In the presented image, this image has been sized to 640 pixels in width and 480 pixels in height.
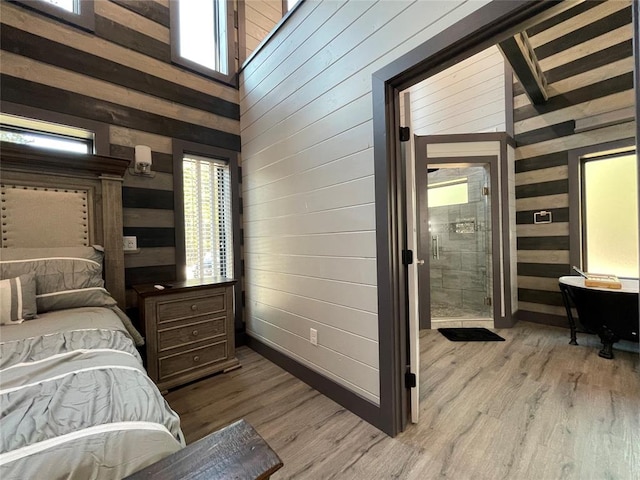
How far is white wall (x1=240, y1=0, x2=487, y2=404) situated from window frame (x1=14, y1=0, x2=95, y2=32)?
4.42ft

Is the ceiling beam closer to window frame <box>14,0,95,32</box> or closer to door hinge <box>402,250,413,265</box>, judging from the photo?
door hinge <box>402,250,413,265</box>

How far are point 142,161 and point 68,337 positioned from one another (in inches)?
65.2

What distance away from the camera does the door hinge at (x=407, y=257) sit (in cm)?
164

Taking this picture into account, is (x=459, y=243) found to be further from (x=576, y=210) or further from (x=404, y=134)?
(x=404, y=134)

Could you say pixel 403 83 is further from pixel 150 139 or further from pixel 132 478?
pixel 150 139

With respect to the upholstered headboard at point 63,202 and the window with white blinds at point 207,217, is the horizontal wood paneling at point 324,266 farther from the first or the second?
the upholstered headboard at point 63,202

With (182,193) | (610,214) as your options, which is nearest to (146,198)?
(182,193)

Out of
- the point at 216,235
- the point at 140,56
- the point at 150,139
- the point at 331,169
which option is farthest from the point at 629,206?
the point at 140,56

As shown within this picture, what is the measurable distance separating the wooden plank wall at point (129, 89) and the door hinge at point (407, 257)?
2160 mm

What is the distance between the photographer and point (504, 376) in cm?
219

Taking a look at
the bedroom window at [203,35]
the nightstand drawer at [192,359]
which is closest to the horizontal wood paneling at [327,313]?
the nightstand drawer at [192,359]

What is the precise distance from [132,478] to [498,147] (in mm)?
4228

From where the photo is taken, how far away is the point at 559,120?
10.5 ft

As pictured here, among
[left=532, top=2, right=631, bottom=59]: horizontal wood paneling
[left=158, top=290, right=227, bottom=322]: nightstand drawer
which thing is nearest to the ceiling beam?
[left=532, top=2, right=631, bottom=59]: horizontal wood paneling
